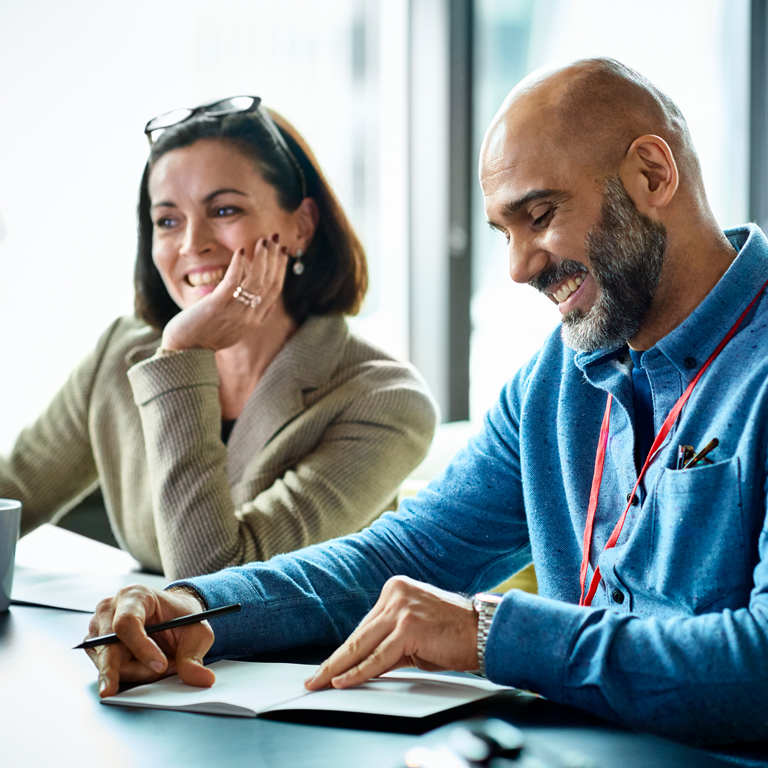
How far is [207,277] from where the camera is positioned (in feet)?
5.94

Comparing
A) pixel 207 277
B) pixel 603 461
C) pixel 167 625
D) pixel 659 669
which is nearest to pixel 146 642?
pixel 167 625

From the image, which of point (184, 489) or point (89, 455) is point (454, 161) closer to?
point (89, 455)

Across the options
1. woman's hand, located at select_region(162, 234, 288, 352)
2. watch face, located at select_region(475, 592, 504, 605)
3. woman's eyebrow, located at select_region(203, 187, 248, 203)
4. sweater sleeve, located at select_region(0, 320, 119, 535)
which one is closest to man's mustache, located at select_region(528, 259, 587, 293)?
watch face, located at select_region(475, 592, 504, 605)

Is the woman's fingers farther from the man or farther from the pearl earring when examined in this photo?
the man

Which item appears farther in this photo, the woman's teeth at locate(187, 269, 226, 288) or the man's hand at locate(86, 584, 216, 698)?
the woman's teeth at locate(187, 269, 226, 288)

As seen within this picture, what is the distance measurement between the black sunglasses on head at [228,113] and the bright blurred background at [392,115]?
659 mm

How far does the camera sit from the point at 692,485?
0.90 meters

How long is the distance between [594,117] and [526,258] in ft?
0.63

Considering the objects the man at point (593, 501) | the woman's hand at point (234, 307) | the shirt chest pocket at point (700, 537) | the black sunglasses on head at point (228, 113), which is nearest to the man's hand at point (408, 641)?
the man at point (593, 501)

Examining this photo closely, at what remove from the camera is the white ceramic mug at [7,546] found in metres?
1.14

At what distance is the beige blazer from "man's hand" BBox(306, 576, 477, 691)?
67 cm

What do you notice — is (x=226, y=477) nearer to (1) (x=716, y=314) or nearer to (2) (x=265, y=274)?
(2) (x=265, y=274)

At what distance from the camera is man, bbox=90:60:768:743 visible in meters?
0.74

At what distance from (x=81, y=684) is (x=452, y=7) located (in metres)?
2.97
